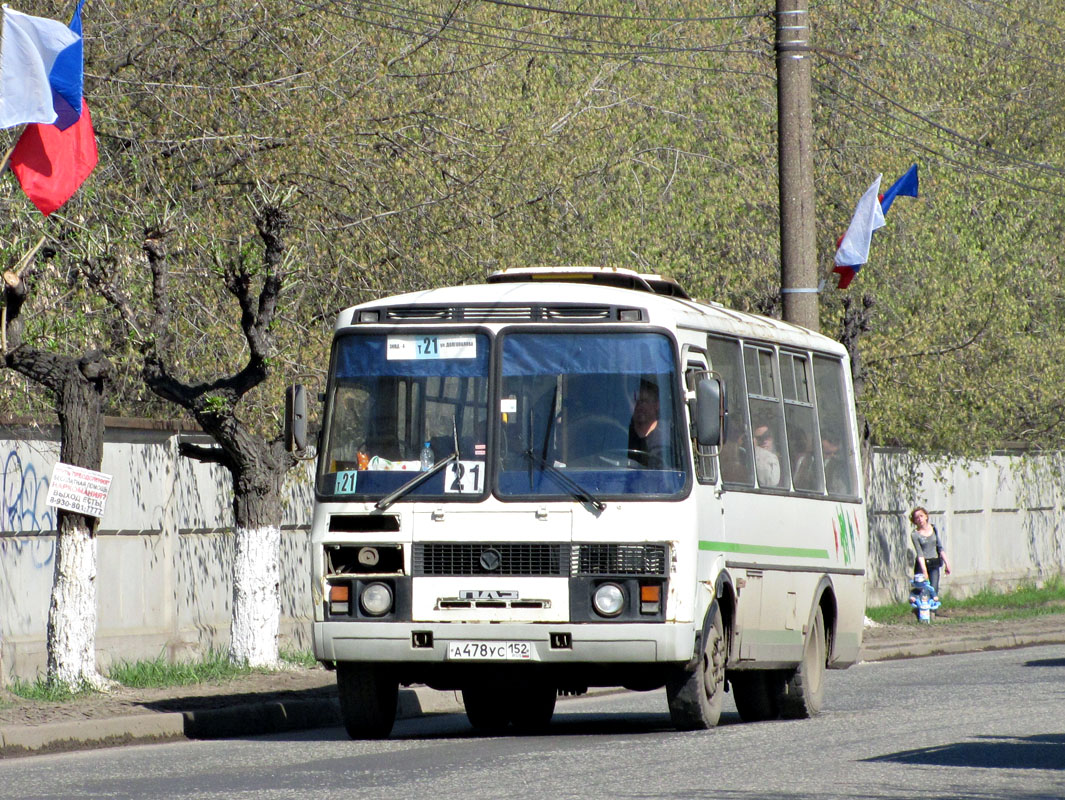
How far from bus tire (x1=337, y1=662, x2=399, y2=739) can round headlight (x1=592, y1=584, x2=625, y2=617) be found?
1642 mm

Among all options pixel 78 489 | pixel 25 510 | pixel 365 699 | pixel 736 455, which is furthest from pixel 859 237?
pixel 365 699

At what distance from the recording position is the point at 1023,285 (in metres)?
27.9

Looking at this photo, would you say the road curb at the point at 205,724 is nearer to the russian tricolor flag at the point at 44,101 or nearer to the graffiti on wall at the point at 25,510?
the graffiti on wall at the point at 25,510

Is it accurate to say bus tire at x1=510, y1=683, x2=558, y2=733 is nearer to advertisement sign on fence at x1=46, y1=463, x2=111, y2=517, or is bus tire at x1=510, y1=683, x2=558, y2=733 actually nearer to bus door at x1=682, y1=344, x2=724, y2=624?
bus door at x1=682, y1=344, x2=724, y2=624

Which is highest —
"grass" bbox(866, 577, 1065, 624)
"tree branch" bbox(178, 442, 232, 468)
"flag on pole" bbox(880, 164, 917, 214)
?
"flag on pole" bbox(880, 164, 917, 214)

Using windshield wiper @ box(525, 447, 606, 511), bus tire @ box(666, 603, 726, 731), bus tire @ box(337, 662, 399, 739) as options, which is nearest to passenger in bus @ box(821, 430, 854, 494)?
bus tire @ box(666, 603, 726, 731)

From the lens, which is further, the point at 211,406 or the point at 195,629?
the point at 195,629

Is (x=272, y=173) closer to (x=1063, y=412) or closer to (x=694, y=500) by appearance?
(x=694, y=500)

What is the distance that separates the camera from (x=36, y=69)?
13.1 m

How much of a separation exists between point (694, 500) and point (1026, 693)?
5.18 meters

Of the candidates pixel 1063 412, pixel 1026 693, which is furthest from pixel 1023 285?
pixel 1026 693

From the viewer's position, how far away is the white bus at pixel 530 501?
11.9 metres

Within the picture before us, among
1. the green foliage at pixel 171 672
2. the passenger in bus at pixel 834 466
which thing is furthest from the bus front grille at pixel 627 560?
the green foliage at pixel 171 672

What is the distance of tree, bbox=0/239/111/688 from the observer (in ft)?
47.8
